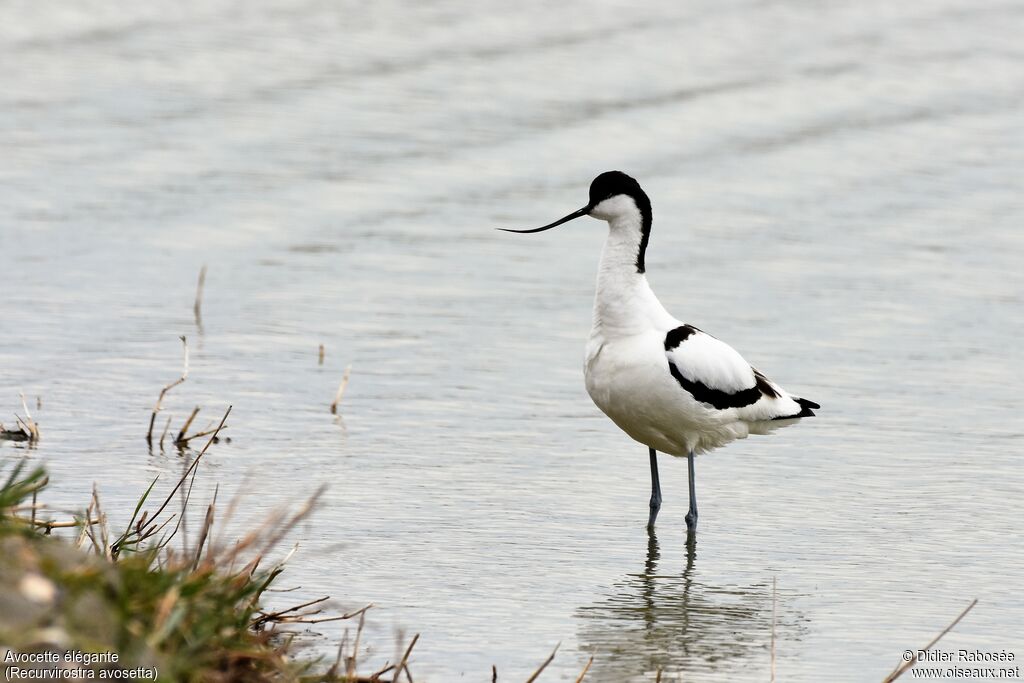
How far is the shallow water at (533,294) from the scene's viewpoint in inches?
267

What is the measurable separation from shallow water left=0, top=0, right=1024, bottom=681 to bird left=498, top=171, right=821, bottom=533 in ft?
1.06

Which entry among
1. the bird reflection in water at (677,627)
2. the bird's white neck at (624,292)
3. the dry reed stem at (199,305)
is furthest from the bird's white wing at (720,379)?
the dry reed stem at (199,305)

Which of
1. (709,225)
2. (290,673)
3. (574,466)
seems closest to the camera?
(290,673)

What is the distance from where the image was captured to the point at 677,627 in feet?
20.8

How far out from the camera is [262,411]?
884 cm

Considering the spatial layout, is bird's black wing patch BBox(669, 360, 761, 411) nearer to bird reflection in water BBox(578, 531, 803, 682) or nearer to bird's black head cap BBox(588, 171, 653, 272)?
bird's black head cap BBox(588, 171, 653, 272)

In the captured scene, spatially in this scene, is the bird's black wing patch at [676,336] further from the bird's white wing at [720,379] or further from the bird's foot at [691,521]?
the bird's foot at [691,521]

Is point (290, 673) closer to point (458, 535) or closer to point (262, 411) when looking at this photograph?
point (458, 535)

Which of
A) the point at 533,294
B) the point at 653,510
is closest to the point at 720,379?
the point at 653,510

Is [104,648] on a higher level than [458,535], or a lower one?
higher

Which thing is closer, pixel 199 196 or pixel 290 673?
pixel 290 673

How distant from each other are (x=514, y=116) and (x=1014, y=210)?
437cm

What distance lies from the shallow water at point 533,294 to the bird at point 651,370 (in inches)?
12.7

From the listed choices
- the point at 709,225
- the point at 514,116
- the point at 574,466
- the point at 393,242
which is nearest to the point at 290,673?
the point at 574,466
